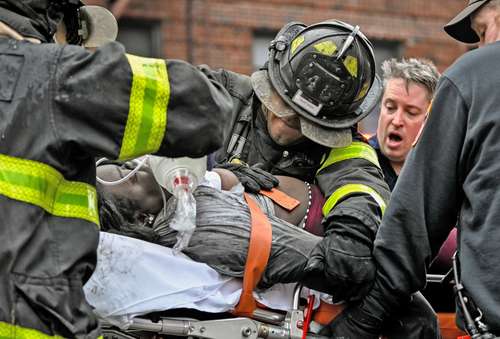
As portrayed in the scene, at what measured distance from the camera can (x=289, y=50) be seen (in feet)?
12.0

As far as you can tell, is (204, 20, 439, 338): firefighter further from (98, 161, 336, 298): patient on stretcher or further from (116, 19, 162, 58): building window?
(116, 19, 162, 58): building window

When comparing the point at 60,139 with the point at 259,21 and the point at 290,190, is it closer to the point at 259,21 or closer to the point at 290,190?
the point at 290,190

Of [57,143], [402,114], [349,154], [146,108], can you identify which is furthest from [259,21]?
[57,143]

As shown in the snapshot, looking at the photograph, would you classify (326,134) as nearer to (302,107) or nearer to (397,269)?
(302,107)

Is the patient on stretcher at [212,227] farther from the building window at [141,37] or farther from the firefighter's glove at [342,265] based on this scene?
the building window at [141,37]

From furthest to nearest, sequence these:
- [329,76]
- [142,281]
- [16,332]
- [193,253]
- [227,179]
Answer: [329,76]
[227,179]
[193,253]
[142,281]
[16,332]

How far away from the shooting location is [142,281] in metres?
3.01

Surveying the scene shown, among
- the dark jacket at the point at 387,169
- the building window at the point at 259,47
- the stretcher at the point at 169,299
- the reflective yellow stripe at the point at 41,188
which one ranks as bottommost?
the building window at the point at 259,47

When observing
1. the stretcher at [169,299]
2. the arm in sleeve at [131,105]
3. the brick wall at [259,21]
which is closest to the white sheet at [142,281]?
the stretcher at [169,299]

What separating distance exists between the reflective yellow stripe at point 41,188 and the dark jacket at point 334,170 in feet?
1.92

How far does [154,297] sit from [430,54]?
9569 millimetres

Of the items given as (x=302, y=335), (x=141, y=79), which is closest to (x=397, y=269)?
(x=302, y=335)

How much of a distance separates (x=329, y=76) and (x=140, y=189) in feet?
2.76

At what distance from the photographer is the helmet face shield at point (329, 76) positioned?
3.48m
